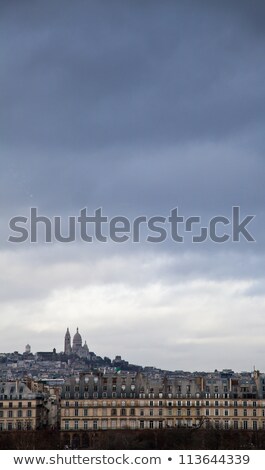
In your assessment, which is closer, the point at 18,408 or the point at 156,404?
the point at 156,404

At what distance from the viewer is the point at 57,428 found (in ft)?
83.3

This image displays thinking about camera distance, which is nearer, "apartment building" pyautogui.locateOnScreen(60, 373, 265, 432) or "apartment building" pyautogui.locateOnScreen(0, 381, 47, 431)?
"apartment building" pyautogui.locateOnScreen(60, 373, 265, 432)

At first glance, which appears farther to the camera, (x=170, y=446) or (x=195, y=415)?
(x=195, y=415)

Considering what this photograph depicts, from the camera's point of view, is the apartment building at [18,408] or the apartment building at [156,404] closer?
the apartment building at [156,404]

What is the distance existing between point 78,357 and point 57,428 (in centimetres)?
7895

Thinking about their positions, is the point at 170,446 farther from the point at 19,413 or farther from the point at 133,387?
the point at 19,413

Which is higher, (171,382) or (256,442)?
(171,382)
